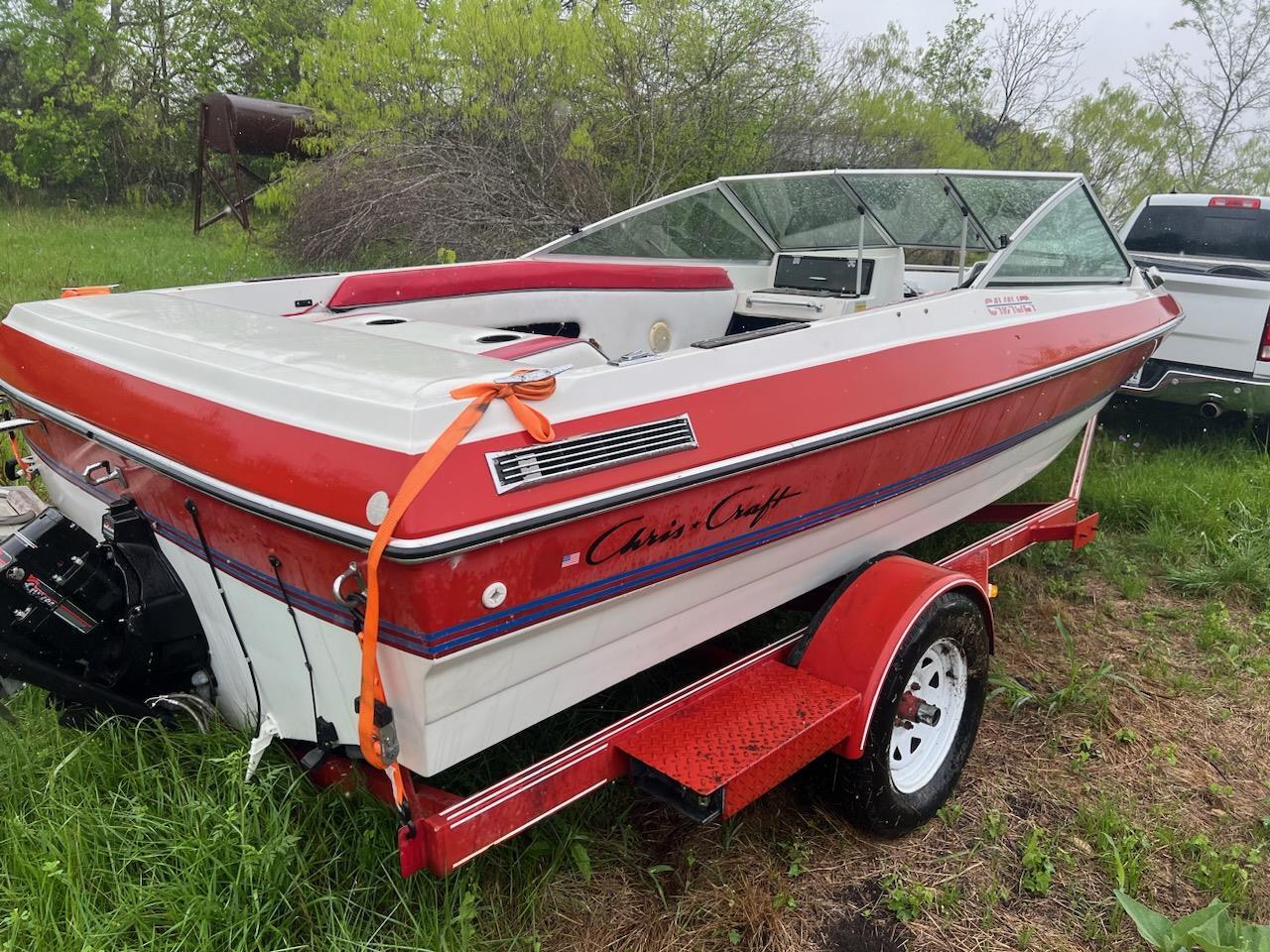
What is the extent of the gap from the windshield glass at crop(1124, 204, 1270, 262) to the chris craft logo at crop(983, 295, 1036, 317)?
11.0 feet

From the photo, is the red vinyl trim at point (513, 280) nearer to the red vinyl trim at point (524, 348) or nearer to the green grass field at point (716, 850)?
the red vinyl trim at point (524, 348)

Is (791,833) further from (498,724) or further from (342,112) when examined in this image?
(342,112)

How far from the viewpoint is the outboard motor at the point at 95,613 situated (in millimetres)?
1850

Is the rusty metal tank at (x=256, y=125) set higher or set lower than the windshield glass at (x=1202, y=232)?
higher

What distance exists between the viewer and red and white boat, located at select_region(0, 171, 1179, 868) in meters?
1.54

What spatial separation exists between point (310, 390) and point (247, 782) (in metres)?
0.91

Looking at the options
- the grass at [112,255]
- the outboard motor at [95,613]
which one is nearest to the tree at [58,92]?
the grass at [112,255]

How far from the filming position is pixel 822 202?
383 cm

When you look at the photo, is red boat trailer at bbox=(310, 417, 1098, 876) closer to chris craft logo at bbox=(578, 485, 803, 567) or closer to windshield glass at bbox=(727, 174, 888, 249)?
chris craft logo at bbox=(578, 485, 803, 567)

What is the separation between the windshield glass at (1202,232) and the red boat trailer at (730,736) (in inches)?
172

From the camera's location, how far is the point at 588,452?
1.69m

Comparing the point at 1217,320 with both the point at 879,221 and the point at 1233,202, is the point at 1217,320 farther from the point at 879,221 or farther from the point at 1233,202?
the point at 879,221

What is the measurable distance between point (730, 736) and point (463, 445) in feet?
2.98

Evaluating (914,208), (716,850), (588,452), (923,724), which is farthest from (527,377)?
(914,208)
